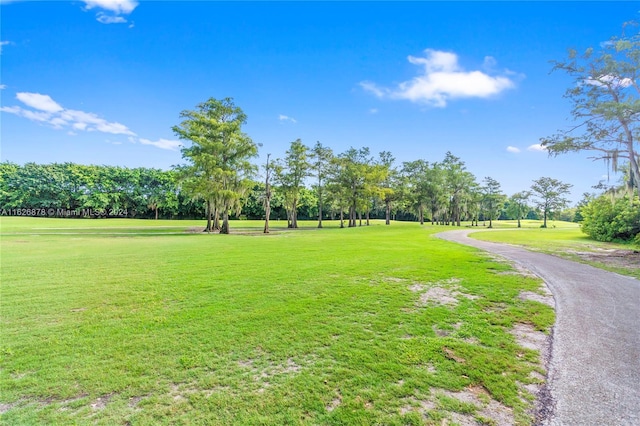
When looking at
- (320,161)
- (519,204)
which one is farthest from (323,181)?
(519,204)

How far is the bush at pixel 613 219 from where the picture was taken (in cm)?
1898

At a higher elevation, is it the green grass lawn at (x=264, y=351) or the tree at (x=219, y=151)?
the tree at (x=219, y=151)

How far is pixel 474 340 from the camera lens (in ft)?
14.2

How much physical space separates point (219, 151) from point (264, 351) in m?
24.7

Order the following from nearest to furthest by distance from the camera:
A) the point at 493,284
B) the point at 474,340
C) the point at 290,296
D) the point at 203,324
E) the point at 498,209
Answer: the point at 474,340 < the point at 203,324 < the point at 290,296 < the point at 493,284 < the point at 498,209

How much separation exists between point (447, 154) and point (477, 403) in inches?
2174

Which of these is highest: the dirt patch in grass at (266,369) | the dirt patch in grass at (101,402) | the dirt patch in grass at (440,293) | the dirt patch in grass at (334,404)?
the dirt patch in grass at (440,293)

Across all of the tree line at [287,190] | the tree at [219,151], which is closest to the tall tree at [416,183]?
the tree line at [287,190]

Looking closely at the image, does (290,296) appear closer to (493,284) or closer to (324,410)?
(324,410)

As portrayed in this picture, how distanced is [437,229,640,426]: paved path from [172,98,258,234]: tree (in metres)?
23.8

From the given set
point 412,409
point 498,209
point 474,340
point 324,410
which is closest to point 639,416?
point 474,340

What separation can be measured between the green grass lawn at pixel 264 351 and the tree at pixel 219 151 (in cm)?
1817

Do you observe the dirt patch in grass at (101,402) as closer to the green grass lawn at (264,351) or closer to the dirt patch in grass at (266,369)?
the green grass lawn at (264,351)

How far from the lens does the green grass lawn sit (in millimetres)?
2756
